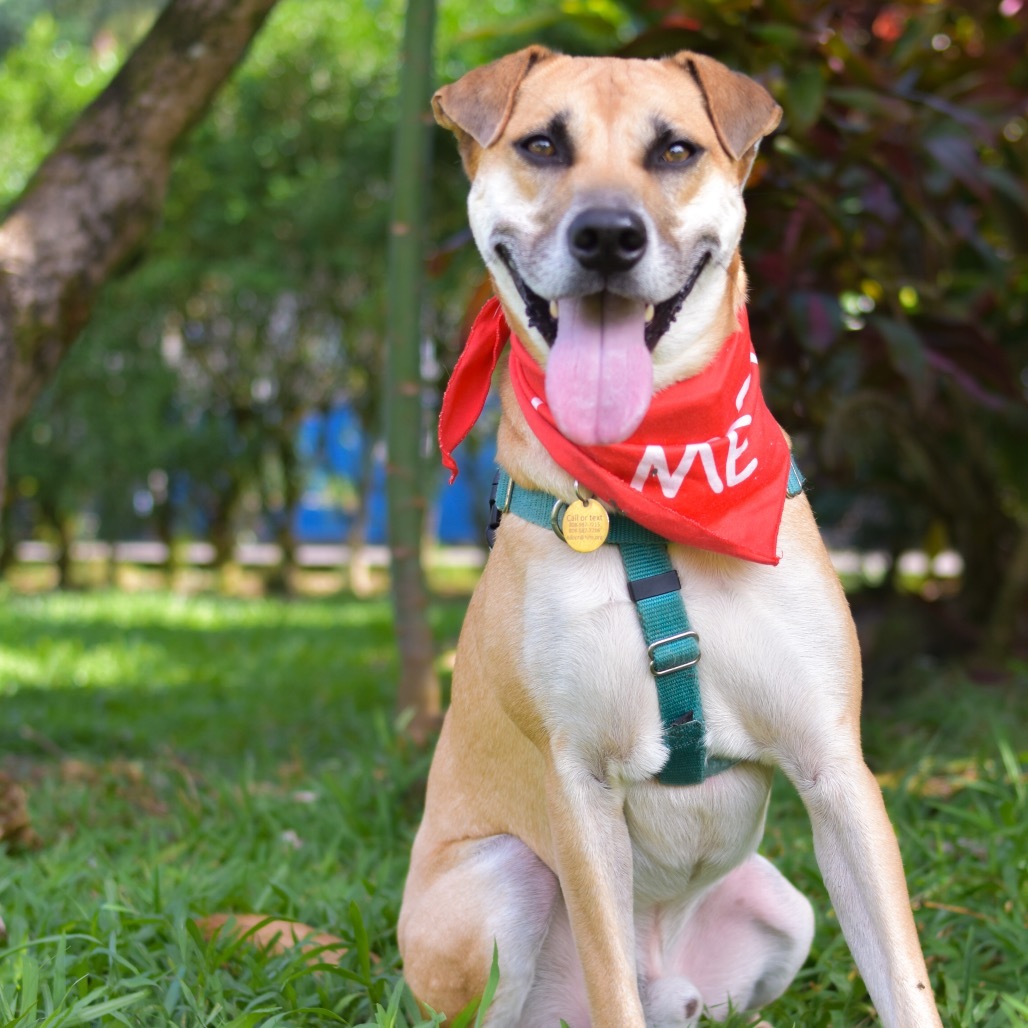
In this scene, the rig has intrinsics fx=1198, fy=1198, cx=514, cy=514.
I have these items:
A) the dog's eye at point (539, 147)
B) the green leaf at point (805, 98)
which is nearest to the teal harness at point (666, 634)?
the dog's eye at point (539, 147)

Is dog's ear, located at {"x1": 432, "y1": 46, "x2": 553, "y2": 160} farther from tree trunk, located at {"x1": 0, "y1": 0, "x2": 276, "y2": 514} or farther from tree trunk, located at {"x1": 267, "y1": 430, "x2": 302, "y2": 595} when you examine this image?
tree trunk, located at {"x1": 267, "y1": 430, "x2": 302, "y2": 595}

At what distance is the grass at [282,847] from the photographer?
246 centimetres

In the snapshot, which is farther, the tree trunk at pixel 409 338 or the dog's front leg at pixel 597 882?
the tree trunk at pixel 409 338

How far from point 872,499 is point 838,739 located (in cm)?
716

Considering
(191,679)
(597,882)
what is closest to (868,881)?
(597,882)

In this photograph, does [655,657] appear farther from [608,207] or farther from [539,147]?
[539,147]

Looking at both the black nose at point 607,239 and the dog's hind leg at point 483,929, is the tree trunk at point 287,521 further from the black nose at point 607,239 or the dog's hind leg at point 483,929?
the black nose at point 607,239

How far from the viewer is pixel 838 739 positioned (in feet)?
6.66

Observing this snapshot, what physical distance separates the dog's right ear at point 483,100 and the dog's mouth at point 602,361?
33 cm

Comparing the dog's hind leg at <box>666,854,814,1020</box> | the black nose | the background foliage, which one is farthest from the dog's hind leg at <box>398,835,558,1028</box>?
the background foliage

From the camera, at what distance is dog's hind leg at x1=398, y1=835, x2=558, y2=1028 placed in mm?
2238

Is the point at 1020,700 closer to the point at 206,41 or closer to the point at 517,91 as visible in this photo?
the point at 517,91

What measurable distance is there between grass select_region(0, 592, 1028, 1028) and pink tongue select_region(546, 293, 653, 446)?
3.62ft

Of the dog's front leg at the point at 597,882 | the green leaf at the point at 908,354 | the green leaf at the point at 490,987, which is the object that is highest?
the green leaf at the point at 908,354
